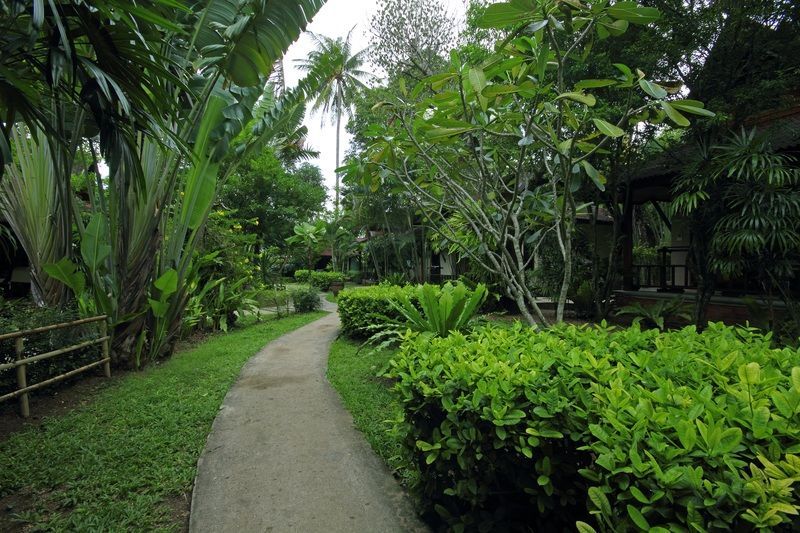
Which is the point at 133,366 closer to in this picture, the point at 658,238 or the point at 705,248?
the point at 705,248

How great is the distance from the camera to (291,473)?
3039mm

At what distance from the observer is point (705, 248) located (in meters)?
7.52

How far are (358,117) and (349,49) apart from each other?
37.8ft

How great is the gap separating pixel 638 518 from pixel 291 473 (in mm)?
2458

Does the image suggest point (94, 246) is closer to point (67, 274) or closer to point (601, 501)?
point (67, 274)

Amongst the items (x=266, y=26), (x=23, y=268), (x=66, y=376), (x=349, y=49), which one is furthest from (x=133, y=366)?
(x=349, y=49)

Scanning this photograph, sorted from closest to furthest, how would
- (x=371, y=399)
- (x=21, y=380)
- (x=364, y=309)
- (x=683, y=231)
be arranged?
(x=21, y=380), (x=371, y=399), (x=364, y=309), (x=683, y=231)

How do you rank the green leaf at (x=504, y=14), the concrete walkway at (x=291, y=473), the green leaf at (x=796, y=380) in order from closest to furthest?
the green leaf at (x=796, y=380) < the green leaf at (x=504, y=14) < the concrete walkway at (x=291, y=473)

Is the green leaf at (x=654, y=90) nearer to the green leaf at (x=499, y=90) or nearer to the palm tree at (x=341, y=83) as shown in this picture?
the green leaf at (x=499, y=90)

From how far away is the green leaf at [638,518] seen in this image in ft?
3.95

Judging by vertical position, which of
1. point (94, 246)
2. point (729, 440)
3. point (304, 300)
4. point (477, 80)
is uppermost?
point (477, 80)

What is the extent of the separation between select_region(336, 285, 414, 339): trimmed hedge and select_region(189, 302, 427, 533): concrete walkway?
8.20 feet

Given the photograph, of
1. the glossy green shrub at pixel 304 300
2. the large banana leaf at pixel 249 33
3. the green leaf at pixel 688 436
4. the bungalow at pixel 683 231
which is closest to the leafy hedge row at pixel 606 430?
the green leaf at pixel 688 436

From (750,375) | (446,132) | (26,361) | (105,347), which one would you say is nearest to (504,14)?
(446,132)
